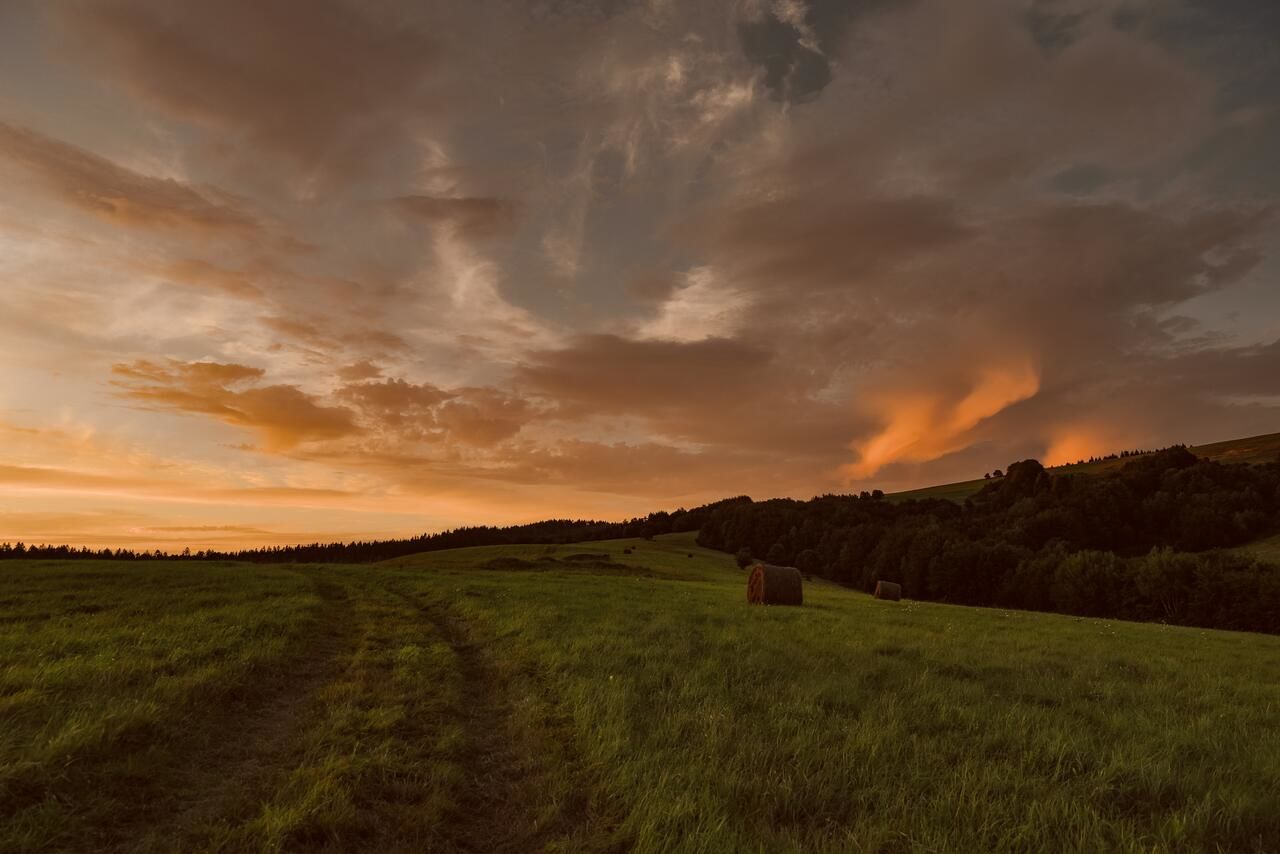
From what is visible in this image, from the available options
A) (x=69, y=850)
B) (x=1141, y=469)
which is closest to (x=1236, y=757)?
(x=69, y=850)

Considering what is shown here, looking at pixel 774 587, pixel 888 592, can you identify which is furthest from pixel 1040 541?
pixel 774 587

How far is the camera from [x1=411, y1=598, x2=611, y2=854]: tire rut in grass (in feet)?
20.7

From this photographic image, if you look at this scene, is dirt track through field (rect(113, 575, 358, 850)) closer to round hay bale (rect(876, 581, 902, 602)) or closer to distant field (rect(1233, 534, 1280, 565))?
round hay bale (rect(876, 581, 902, 602))

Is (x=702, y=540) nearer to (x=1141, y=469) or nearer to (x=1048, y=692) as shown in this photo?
(x=1141, y=469)

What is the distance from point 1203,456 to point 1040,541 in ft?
251

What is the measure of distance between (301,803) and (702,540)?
400 ft

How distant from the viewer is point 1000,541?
91.8m

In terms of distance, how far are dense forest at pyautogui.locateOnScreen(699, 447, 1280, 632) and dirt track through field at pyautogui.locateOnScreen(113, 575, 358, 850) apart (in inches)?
3175

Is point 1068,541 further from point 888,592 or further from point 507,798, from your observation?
point 507,798

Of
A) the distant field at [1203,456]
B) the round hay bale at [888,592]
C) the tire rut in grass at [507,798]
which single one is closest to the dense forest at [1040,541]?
the distant field at [1203,456]

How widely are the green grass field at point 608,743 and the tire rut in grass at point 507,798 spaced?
0.04 meters

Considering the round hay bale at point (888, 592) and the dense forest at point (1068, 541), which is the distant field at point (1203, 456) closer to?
the dense forest at point (1068, 541)

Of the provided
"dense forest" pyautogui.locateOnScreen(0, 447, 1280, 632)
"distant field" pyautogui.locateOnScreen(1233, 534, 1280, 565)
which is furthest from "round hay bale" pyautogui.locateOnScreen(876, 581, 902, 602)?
"distant field" pyautogui.locateOnScreen(1233, 534, 1280, 565)

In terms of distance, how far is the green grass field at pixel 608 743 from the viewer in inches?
239
